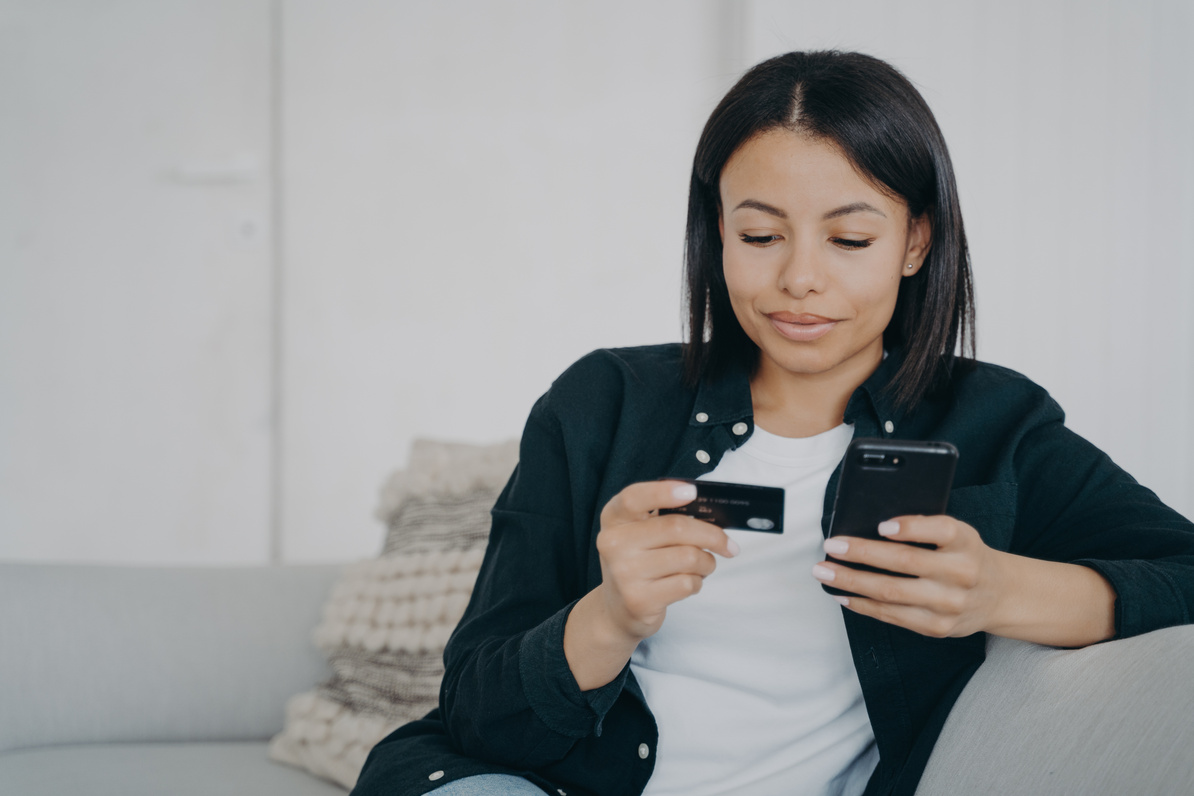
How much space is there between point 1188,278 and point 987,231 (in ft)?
1.71

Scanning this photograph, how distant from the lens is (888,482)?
77 centimetres

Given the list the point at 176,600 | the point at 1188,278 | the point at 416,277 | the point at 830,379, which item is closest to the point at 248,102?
the point at 416,277

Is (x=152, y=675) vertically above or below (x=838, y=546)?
below

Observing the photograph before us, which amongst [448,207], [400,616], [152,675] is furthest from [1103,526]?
[448,207]

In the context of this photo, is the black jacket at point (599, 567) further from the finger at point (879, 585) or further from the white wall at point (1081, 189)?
the white wall at point (1081, 189)

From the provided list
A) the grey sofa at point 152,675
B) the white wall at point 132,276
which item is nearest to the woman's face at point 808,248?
the grey sofa at point 152,675

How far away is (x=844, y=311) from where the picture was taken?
986mm

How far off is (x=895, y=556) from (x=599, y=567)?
1.21ft

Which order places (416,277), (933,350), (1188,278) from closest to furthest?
1. (933,350)
2. (1188,278)
3. (416,277)

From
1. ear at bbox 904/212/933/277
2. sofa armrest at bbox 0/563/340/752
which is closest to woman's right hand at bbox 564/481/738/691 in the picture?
ear at bbox 904/212/933/277

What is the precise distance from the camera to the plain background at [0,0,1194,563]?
113 inches

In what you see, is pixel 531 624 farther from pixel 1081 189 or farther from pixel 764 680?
pixel 1081 189

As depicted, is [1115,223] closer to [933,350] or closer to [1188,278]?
[1188,278]

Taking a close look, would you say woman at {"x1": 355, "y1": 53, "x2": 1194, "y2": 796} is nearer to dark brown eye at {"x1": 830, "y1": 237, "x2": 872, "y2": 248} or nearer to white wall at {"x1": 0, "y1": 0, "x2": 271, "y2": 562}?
dark brown eye at {"x1": 830, "y1": 237, "x2": 872, "y2": 248}
